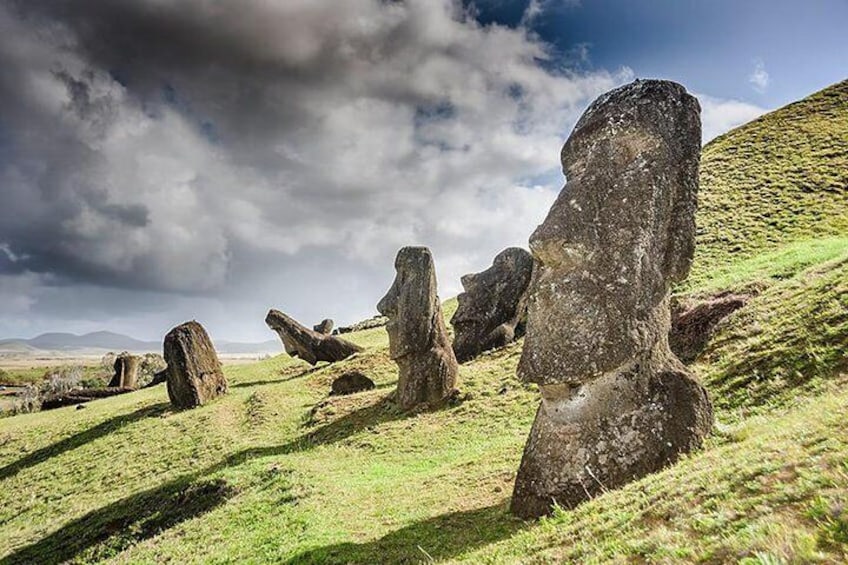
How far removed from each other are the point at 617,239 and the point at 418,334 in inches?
496

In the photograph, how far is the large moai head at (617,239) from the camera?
8641mm

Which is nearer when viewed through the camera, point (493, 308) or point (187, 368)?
point (187, 368)

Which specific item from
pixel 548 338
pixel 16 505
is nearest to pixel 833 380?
pixel 548 338

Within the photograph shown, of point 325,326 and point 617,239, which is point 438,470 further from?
point 325,326

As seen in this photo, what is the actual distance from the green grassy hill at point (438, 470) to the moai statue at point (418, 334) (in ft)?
3.39

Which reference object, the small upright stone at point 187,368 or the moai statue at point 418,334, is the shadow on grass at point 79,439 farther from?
the moai statue at point 418,334

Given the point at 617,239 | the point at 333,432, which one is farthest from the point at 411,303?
the point at 617,239

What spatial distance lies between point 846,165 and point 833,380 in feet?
147

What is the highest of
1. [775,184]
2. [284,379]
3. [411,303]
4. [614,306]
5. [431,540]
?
[775,184]

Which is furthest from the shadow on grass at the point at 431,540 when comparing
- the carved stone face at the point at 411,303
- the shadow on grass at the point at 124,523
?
the carved stone face at the point at 411,303

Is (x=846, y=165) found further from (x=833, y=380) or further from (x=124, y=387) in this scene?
(x=124, y=387)

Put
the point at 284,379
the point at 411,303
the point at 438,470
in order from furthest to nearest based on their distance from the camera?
1. the point at 284,379
2. the point at 411,303
3. the point at 438,470

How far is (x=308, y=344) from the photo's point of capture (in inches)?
1355

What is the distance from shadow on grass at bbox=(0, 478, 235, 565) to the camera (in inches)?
533
